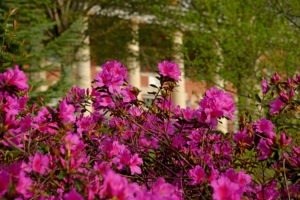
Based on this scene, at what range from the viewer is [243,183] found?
2.11 m

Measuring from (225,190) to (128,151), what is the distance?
0.75 meters

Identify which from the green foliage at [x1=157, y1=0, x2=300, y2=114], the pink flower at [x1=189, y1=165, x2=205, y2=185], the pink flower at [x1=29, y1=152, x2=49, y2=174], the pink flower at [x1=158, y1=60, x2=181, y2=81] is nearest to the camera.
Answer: the pink flower at [x1=29, y1=152, x2=49, y2=174]

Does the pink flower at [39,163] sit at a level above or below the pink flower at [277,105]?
below

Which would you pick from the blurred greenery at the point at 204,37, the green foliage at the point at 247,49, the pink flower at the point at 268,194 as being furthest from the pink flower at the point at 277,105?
the green foliage at the point at 247,49

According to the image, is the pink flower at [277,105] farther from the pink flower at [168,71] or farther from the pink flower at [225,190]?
the pink flower at [225,190]

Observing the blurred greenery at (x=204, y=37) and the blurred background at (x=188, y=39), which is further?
the blurred greenery at (x=204, y=37)

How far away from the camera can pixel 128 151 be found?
205cm

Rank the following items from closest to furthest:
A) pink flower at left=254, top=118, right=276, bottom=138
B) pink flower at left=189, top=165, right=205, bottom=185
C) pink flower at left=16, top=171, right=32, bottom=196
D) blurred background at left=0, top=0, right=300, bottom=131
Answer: pink flower at left=16, top=171, right=32, bottom=196 < pink flower at left=189, top=165, right=205, bottom=185 < pink flower at left=254, top=118, right=276, bottom=138 < blurred background at left=0, top=0, right=300, bottom=131

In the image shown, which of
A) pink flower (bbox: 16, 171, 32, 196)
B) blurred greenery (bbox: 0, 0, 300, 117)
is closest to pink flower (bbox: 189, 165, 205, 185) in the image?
pink flower (bbox: 16, 171, 32, 196)

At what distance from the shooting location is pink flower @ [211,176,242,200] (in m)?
1.44

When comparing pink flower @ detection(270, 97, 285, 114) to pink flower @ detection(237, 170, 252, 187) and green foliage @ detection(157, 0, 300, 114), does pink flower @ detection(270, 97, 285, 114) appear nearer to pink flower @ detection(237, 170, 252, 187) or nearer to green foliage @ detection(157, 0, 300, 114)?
pink flower @ detection(237, 170, 252, 187)

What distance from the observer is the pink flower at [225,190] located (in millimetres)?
1438

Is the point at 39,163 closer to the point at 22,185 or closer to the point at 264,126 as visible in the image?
the point at 22,185

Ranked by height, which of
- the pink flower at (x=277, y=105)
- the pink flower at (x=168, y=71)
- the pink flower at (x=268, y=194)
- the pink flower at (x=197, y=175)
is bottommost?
the pink flower at (x=268, y=194)
